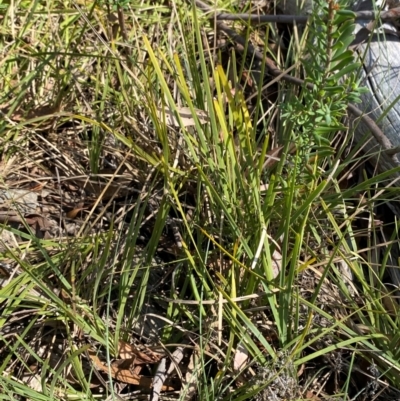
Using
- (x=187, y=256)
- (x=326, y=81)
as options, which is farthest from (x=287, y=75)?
(x=187, y=256)

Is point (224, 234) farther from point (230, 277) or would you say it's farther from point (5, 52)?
point (5, 52)

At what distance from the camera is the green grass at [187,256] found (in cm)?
159

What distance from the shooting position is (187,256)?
171 centimetres

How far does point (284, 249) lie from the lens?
1.55m

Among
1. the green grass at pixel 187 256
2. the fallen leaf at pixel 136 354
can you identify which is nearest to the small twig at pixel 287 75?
the green grass at pixel 187 256

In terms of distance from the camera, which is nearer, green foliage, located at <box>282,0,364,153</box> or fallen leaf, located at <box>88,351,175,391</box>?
green foliage, located at <box>282,0,364,153</box>

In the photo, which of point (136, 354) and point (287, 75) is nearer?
point (136, 354)

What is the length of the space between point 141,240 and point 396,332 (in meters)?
0.78

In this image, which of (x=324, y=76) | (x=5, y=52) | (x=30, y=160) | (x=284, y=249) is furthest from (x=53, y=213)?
(x=324, y=76)

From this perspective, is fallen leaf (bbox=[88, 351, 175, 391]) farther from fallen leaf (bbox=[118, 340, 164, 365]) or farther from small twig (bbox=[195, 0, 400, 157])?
small twig (bbox=[195, 0, 400, 157])

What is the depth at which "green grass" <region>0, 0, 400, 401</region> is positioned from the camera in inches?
62.7

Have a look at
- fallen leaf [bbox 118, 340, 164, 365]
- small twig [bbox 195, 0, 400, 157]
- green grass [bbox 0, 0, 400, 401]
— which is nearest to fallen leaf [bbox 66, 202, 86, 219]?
green grass [bbox 0, 0, 400, 401]

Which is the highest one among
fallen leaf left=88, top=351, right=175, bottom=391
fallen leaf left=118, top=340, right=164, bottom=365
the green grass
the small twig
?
the small twig

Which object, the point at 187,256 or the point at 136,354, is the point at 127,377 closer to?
the point at 136,354
